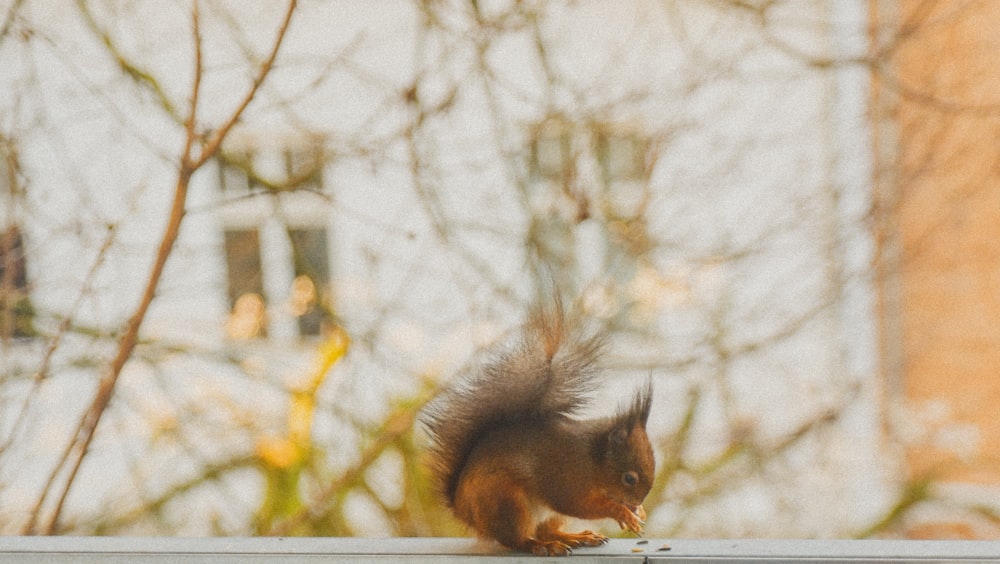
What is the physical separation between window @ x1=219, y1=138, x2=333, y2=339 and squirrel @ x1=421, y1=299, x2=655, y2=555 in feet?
1.99

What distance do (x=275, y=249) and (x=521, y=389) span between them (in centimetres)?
163

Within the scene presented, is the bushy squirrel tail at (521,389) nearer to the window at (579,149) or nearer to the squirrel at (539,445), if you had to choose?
the squirrel at (539,445)

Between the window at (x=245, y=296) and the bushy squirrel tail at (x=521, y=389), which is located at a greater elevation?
the bushy squirrel tail at (x=521, y=389)

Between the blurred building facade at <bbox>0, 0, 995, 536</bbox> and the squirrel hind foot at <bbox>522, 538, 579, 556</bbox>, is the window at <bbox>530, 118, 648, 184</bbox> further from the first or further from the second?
the squirrel hind foot at <bbox>522, 538, 579, 556</bbox>

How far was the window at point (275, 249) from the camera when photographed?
5.82 feet

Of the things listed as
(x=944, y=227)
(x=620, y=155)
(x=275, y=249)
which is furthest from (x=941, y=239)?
(x=275, y=249)

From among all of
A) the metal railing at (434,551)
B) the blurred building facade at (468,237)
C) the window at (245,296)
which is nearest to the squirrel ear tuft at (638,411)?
the metal railing at (434,551)

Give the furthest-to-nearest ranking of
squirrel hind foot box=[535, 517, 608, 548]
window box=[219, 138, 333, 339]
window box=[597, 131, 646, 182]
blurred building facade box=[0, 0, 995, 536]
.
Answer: window box=[597, 131, 646, 182] < window box=[219, 138, 333, 339] < blurred building facade box=[0, 0, 995, 536] < squirrel hind foot box=[535, 517, 608, 548]

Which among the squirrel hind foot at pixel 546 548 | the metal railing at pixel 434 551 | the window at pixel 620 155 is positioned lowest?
the squirrel hind foot at pixel 546 548

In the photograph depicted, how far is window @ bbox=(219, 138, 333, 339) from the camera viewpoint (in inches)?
69.8

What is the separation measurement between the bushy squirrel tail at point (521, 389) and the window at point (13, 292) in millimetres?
887

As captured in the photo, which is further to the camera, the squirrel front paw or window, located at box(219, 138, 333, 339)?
window, located at box(219, 138, 333, 339)

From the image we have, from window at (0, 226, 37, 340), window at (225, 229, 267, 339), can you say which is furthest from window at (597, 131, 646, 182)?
window at (0, 226, 37, 340)

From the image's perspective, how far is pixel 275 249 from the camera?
2344 mm
